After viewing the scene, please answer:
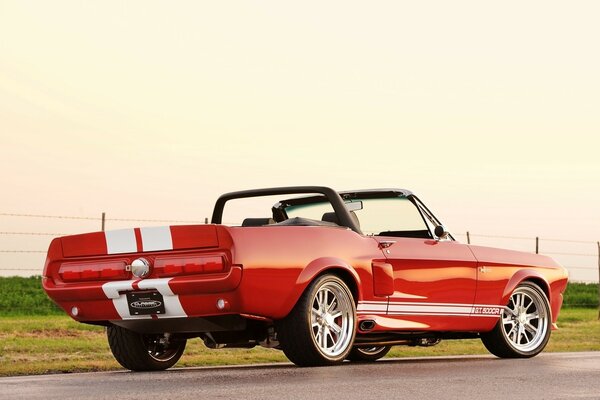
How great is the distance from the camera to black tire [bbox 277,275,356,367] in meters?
9.34

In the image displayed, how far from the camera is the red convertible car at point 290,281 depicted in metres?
9.07

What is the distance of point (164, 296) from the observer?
9156 mm

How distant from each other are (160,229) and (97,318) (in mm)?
1047

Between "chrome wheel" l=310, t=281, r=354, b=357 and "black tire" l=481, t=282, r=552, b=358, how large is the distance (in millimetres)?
2641

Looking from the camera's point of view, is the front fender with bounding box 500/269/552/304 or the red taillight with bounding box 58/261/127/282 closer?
the red taillight with bounding box 58/261/127/282

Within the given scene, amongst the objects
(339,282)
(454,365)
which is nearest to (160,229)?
(339,282)

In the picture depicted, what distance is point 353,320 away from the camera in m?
9.84

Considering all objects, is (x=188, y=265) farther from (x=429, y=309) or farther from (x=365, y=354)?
(x=365, y=354)

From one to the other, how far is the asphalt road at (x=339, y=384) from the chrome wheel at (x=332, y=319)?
0.79 feet

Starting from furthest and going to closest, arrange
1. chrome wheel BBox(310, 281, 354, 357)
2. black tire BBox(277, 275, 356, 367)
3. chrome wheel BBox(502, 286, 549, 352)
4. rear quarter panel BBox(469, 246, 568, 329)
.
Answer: chrome wheel BBox(502, 286, 549, 352), rear quarter panel BBox(469, 246, 568, 329), chrome wheel BBox(310, 281, 354, 357), black tire BBox(277, 275, 356, 367)

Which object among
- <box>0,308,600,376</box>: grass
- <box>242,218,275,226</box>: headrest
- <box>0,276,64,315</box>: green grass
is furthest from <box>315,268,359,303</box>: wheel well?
<box>0,276,64,315</box>: green grass

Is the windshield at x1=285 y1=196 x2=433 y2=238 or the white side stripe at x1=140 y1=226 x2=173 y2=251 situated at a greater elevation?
the windshield at x1=285 y1=196 x2=433 y2=238

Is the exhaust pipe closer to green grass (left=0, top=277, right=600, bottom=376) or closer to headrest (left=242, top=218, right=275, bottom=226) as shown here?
headrest (left=242, top=218, right=275, bottom=226)

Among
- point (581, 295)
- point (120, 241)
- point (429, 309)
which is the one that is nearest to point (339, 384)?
point (120, 241)
